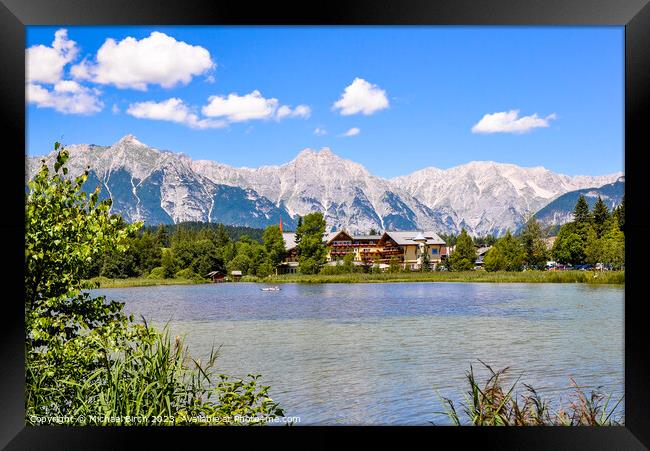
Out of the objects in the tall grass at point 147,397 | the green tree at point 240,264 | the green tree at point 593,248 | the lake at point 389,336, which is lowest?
the lake at point 389,336

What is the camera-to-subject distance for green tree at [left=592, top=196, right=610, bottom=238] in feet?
33.6

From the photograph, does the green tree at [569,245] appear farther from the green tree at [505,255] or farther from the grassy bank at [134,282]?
the grassy bank at [134,282]

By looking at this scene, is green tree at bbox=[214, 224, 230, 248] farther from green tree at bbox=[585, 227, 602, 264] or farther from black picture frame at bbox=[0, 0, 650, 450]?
green tree at bbox=[585, 227, 602, 264]

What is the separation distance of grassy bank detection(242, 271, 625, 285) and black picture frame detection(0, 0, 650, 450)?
19.5ft

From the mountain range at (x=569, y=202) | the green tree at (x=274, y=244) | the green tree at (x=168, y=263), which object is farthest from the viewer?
the mountain range at (x=569, y=202)

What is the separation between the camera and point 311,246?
9445mm

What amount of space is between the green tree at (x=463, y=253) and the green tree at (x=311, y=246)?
211 cm

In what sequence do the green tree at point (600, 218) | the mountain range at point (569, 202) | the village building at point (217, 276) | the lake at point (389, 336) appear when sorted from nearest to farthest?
the lake at point (389, 336), the village building at point (217, 276), the green tree at point (600, 218), the mountain range at point (569, 202)

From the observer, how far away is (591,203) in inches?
436

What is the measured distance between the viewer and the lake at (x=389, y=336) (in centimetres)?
820

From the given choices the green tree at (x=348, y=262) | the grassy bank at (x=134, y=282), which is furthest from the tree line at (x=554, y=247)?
the grassy bank at (x=134, y=282)

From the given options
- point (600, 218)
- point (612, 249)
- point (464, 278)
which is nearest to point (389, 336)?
point (464, 278)
